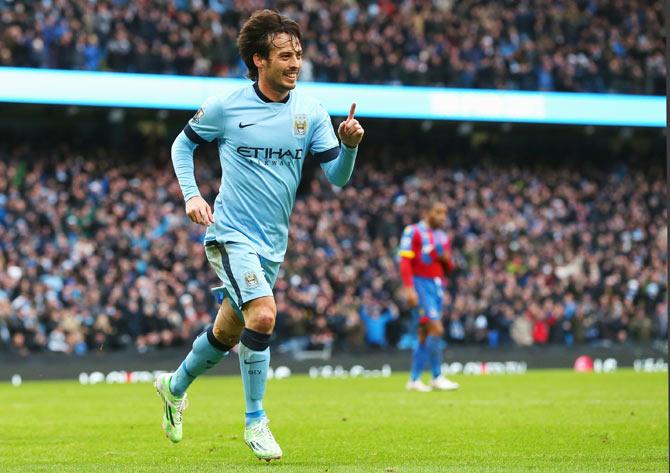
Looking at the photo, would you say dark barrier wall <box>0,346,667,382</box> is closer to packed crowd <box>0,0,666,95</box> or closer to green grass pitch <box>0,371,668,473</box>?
green grass pitch <box>0,371,668,473</box>

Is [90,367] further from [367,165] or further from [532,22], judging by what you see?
[532,22]

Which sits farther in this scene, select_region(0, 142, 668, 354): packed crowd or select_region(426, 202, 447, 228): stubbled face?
select_region(0, 142, 668, 354): packed crowd

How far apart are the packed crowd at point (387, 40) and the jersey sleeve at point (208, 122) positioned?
1975 cm

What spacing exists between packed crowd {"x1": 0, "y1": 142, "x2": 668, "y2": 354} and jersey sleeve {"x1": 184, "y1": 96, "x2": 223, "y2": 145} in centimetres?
1442

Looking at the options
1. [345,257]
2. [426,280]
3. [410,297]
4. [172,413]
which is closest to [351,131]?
[172,413]

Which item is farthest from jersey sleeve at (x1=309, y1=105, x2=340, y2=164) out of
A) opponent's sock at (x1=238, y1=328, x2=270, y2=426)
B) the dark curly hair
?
opponent's sock at (x1=238, y1=328, x2=270, y2=426)

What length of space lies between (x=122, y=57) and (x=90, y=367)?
9.00 meters

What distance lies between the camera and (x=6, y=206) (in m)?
25.2

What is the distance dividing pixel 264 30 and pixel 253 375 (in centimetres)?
225

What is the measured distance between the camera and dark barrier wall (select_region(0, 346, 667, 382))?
21312 mm

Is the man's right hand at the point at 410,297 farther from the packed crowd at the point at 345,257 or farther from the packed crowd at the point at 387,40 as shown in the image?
the packed crowd at the point at 387,40

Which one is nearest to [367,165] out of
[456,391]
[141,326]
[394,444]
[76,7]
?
[76,7]

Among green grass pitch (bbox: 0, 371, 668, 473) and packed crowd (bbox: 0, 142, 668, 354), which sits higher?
packed crowd (bbox: 0, 142, 668, 354)

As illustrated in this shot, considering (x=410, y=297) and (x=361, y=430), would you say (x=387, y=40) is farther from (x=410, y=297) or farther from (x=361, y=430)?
(x=361, y=430)
